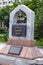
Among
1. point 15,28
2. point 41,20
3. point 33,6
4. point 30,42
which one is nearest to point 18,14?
point 15,28

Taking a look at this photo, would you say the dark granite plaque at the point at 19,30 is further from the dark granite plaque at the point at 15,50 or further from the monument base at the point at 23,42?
the dark granite plaque at the point at 15,50

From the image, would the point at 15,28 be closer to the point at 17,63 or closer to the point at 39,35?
the point at 17,63

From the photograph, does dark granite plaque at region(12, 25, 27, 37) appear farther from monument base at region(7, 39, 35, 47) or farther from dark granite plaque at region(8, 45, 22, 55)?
dark granite plaque at region(8, 45, 22, 55)

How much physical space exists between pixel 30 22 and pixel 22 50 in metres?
1.29

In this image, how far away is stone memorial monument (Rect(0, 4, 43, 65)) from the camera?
9.84m

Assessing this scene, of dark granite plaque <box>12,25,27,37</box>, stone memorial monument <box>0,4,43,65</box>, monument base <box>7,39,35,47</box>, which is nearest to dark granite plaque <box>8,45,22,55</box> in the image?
stone memorial monument <box>0,4,43,65</box>

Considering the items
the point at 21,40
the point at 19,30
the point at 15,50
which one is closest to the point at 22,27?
the point at 19,30

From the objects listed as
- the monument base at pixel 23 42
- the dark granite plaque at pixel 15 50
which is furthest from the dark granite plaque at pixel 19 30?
the dark granite plaque at pixel 15 50

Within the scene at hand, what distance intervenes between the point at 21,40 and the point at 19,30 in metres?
0.47

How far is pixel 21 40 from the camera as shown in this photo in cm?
1036

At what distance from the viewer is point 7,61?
10180mm

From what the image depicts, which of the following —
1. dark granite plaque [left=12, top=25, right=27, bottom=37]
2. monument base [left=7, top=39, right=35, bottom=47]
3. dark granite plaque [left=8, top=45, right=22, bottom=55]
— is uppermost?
dark granite plaque [left=12, top=25, right=27, bottom=37]

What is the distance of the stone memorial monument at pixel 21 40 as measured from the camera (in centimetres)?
984

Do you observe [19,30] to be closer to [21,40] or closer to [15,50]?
[21,40]
